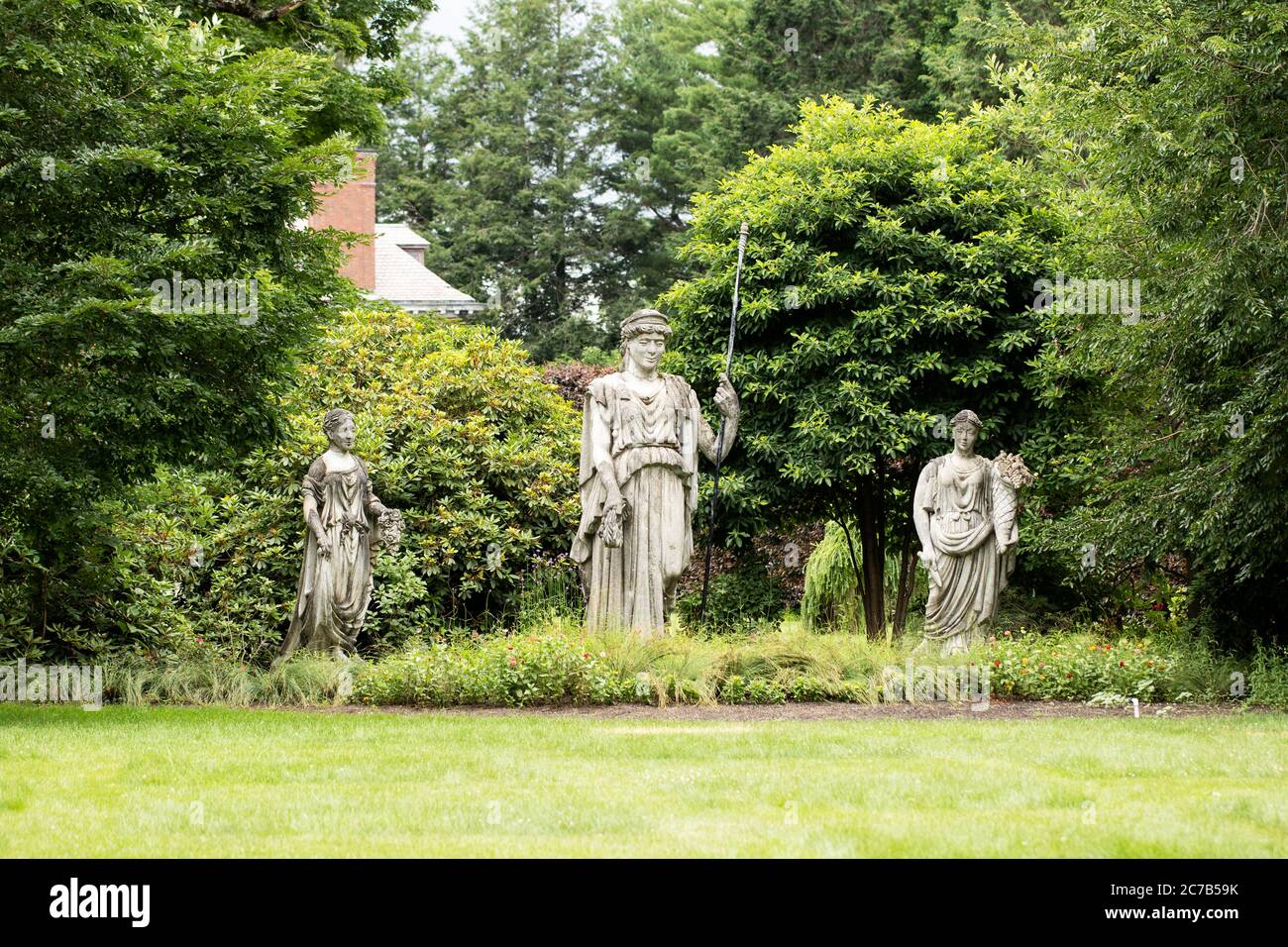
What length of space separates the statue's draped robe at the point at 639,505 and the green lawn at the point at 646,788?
A: 2.43 meters

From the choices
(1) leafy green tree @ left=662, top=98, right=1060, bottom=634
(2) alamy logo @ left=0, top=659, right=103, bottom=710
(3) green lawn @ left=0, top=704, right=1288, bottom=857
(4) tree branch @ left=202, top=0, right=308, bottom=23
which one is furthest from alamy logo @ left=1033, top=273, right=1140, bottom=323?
(4) tree branch @ left=202, top=0, right=308, bottom=23

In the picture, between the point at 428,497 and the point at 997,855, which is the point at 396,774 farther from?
the point at 428,497

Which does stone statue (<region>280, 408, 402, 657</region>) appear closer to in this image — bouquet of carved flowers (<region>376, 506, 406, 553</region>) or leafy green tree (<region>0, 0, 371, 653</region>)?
bouquet of carved flowers (<region>376, 506, 406, 553</region>)

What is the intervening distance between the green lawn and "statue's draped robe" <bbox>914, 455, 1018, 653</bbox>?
381 cm

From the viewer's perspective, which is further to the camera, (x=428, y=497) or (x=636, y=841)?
(x=428, y=497)

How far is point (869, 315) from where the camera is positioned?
16875 mm

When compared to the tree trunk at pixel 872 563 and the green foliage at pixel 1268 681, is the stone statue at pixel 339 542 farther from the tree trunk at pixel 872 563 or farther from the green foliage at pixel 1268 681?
the green foliage at pixel 1268 681

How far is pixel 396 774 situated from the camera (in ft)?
26.8

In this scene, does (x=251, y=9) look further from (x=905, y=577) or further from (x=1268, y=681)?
(x=1268, y=681)

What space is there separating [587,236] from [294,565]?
1260 inches

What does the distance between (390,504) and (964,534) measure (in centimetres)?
668

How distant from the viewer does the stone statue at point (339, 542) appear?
14.1m

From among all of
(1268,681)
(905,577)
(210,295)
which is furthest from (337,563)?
(1268,681)

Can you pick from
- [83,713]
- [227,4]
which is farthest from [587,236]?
[83,713]
